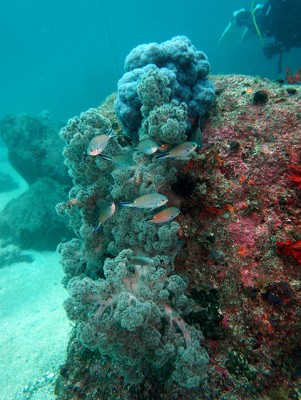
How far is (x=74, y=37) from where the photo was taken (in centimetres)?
10312

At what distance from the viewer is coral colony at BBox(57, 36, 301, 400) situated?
2.61 m

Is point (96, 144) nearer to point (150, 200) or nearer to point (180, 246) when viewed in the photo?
point (150, 200)

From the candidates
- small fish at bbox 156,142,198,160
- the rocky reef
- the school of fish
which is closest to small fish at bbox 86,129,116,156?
the school of fish

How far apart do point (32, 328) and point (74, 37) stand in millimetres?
123148

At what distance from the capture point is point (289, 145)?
3170mm

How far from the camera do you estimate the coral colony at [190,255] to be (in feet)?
8.57

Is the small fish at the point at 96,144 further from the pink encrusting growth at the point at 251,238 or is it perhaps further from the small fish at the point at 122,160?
the pink encrusting growth at the point at 251,238

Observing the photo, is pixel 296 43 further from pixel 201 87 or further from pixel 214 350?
pixel 214 350

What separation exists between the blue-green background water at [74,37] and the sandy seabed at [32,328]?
43.5m

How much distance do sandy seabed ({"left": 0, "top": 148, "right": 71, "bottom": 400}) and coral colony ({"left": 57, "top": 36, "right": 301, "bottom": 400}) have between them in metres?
1.96

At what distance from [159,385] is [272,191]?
2613 mm

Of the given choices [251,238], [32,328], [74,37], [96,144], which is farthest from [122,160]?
[74,37]

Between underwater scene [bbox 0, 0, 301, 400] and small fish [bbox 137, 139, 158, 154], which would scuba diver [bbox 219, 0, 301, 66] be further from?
small fish [bbox 137, 139, 158, 154]

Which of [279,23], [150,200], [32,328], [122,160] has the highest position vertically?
[279,23]
